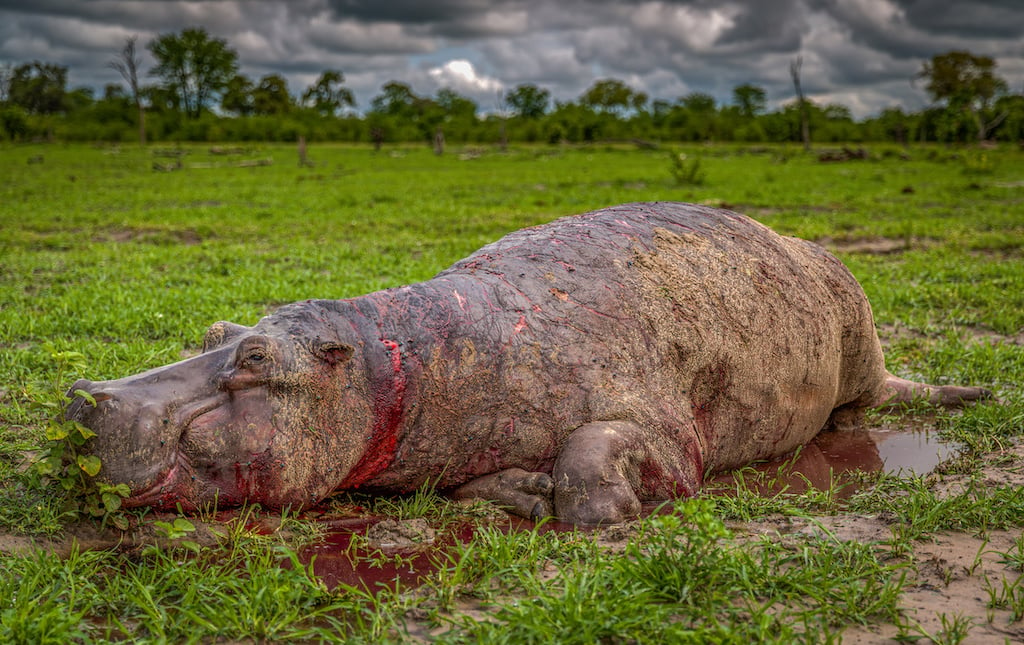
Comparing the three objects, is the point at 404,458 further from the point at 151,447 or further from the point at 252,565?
the point at 151,447

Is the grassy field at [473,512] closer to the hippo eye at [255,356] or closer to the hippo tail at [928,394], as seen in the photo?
the hippo tail at [928,394]

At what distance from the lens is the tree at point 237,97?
2896 inches

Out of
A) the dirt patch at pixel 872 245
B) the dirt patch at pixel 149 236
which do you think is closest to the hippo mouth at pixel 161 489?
the dirt patch at pixel 149 236

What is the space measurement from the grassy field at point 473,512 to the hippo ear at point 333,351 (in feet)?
2.34

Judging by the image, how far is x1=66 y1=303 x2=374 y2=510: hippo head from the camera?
300cm

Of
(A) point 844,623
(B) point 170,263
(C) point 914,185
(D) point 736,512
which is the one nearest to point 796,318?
(D) point 736,512

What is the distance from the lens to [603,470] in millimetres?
3438

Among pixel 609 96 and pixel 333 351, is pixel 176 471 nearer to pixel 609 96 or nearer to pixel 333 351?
pixel 333 351

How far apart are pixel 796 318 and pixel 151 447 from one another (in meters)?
3.21

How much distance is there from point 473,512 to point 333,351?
0.92 meters

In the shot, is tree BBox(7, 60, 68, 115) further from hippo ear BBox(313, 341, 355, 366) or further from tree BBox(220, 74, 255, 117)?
hippo ear BBox(313, 341, 355, 366)

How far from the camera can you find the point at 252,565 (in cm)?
300

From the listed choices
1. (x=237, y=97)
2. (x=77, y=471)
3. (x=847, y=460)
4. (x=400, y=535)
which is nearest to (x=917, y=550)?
(x=847, y=460)

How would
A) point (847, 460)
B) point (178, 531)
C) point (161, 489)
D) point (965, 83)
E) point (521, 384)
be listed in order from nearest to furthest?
point (178, 531)
point (161, 489)
point (521, 384)
point (847, 460)
point (965, 83)
